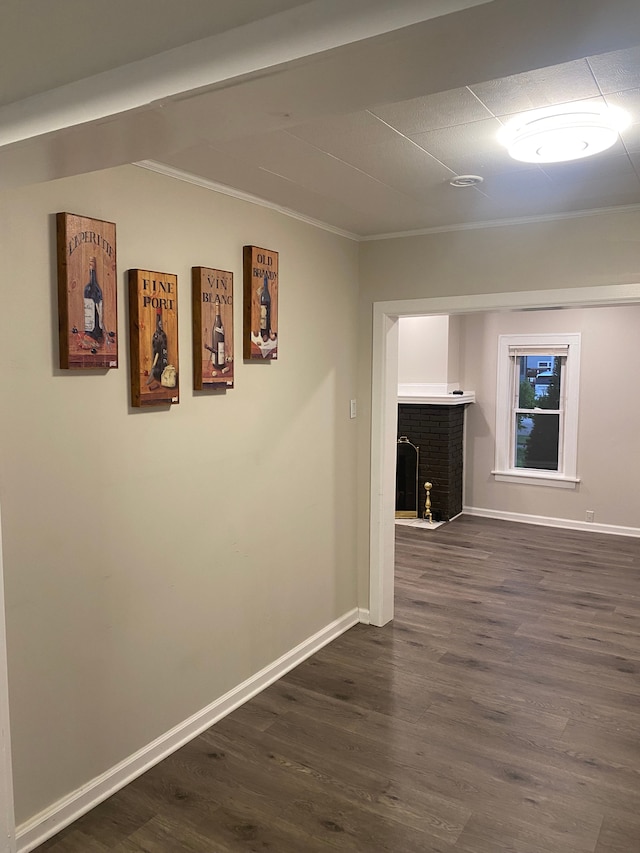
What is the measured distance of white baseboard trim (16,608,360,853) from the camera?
90.5 inches

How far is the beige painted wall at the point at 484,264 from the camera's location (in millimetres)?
3311

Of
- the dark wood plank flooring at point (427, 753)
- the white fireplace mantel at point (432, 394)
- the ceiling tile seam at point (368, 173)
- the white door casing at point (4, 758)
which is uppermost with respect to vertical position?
the ceiling tile seam at point (368, 173)

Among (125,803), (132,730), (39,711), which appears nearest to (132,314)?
(39,711)

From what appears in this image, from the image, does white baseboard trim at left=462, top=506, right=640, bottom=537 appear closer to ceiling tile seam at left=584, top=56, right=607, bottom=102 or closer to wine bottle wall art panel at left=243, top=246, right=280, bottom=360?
wine bottle wall art panel at left=243, top=246, right=280, bottom=360

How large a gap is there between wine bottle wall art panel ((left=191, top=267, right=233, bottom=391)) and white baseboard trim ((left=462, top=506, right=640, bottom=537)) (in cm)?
458

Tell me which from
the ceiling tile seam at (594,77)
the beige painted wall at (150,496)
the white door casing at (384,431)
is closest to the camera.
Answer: the ceiling tile seam at (594,77)

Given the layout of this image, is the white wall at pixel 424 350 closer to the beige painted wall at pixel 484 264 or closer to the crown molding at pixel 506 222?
the beige painted wall at pixel 484 264

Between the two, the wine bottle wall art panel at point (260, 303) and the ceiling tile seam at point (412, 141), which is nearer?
the ceiling tile seam at point (412, 141)

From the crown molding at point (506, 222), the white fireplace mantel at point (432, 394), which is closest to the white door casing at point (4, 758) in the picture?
the crown molding at point (506, 222)

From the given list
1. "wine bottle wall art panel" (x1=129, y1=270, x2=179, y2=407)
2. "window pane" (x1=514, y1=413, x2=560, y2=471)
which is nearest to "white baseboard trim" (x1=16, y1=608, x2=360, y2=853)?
"wine bottle wall art panel" (x1=129, y1=270, x2=179, y2=407)

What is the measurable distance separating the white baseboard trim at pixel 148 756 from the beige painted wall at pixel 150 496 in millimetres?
45

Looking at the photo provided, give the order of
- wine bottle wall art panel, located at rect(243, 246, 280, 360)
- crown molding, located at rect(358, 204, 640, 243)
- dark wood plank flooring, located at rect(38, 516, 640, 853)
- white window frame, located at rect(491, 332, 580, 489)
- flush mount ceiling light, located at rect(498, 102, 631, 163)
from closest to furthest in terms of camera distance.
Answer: flush mount ceiling light, located at rect(498, 102, 631, 163) → dark wood plank flooring, located at rect(38, 516, 640, 853) → wine bottle wall art panel, located at rect(243, 246, 280, 360) → crown molding, located at rect(358, 204, 640, 243) → white window frame, located at rect(491, 332, 580, 489)

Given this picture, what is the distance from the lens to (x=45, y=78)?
1.36 m

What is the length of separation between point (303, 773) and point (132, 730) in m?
0.71
